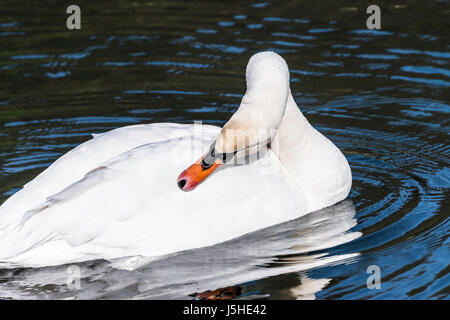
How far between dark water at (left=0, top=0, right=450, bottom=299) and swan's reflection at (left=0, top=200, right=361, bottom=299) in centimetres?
2

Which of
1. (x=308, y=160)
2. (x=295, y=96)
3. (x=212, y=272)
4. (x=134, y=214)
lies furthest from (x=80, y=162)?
(x=295, y=96)

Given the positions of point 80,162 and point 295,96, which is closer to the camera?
point 80,162

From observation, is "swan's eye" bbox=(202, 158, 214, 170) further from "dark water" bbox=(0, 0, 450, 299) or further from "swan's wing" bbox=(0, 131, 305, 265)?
"dark water" bbox=(0, 0, 450, 299)

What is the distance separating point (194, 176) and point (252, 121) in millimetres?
625

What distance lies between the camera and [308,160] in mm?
8008

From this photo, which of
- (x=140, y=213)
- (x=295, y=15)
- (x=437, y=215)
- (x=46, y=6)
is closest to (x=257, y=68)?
(x=140, y=213)

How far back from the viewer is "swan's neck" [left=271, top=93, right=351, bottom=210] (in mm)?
7973

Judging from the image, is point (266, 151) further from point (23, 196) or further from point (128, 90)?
point (128, 90)

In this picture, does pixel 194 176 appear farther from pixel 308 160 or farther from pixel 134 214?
pixel 308 160

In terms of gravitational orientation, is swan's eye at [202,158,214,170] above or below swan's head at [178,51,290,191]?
below

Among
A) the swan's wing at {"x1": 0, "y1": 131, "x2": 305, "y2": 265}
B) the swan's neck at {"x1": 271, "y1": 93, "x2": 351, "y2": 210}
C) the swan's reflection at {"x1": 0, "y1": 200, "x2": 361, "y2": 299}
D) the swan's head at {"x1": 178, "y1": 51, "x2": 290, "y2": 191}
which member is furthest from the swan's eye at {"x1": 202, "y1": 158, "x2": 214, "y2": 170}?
the swan's neck at {"x1": 271, "y1": 93, "x2": 351, "y2": 210}

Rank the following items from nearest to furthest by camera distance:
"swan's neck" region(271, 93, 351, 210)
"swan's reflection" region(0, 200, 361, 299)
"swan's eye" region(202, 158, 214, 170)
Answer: "swan's reflection" region(0, 200, 361, 299) → "swan's eye" region(202, 158, 214, 170) → "swan's neck" region(271, 93, 351, 210)

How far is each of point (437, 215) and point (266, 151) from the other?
1.59 m

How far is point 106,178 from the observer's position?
7.12 m
